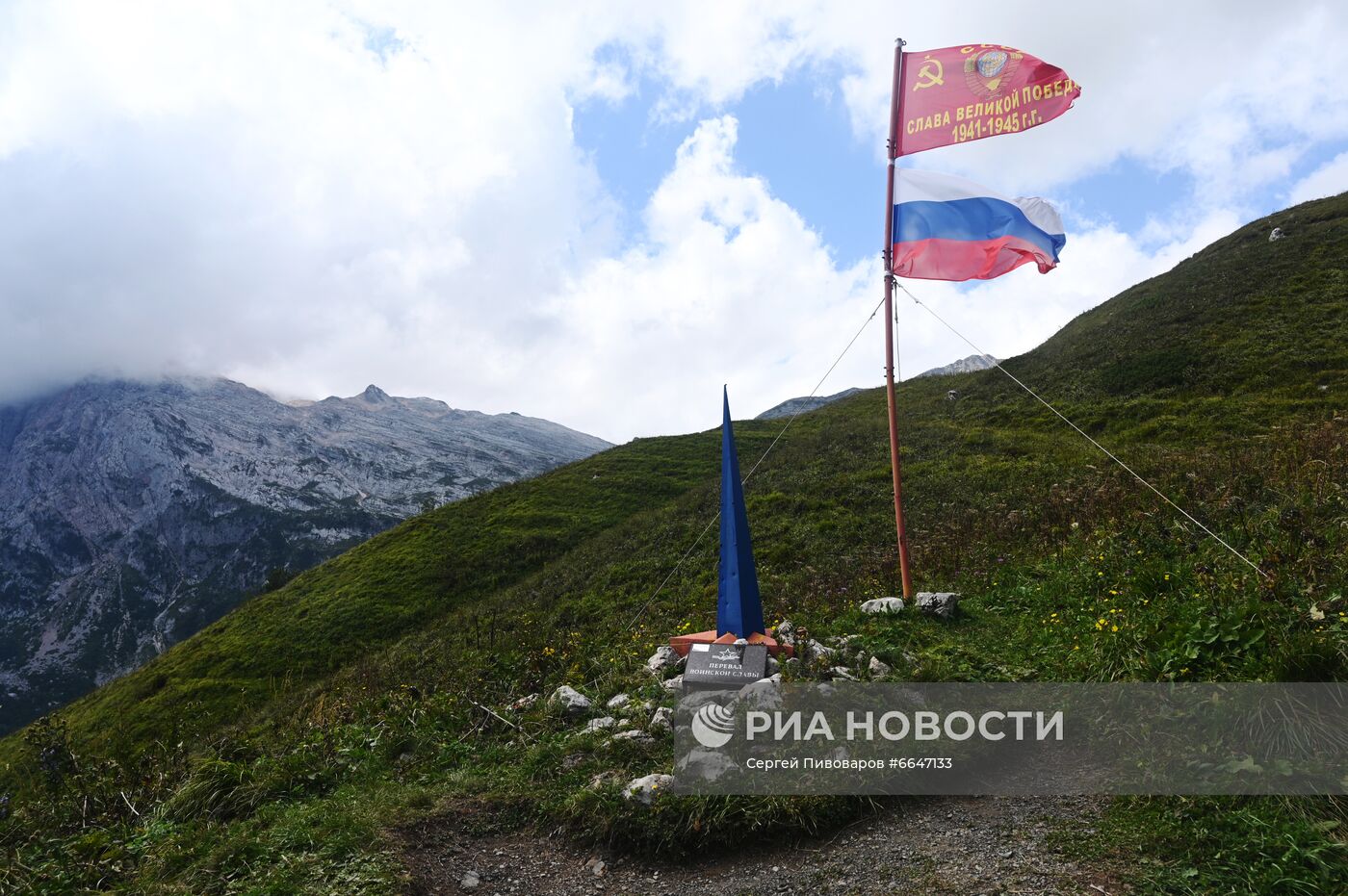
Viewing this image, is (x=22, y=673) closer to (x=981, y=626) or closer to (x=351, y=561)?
(x=351, y=561)

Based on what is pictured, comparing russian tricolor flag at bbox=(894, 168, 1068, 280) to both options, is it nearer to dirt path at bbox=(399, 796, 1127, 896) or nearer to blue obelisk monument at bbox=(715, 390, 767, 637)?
blue obelisk monument at bbox=(715, 390, 767, 637)

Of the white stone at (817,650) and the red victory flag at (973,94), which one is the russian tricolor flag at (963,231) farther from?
the white stone at (817,650)

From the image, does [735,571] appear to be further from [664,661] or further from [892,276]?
[892,276]

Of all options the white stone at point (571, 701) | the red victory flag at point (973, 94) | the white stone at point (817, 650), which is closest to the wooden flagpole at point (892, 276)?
the red victory flag at point (973, 94)

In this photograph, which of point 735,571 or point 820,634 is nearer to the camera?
point 735,571

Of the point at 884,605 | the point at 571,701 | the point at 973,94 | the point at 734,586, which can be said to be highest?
the point at 973,94

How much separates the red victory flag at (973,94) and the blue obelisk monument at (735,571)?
5.36 metres

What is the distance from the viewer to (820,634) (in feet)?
32.1

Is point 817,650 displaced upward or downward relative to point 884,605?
downward

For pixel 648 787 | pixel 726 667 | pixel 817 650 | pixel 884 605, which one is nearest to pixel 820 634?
pixel 817 650

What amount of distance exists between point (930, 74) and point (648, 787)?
10447mm

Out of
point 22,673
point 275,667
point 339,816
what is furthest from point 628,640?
point 22,673

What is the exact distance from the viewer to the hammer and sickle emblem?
1017 cm

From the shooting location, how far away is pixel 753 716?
700cm
